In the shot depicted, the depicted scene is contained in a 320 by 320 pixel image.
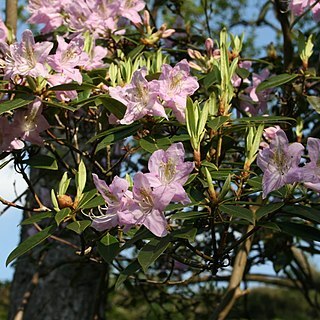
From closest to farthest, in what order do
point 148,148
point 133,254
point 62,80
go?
point 148,148
point 62,80
point 133,254

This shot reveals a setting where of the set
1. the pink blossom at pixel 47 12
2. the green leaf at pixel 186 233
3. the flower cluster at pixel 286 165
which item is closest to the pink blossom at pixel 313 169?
Answer: the flower cluster at pixel 286 165

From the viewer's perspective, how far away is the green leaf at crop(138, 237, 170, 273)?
1416 mm

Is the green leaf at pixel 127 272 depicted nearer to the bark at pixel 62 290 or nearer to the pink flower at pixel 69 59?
the pink flower at pixel 69 59

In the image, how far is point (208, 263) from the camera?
1.66 meters

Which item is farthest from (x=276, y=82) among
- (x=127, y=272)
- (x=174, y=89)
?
(x=127, y=272)

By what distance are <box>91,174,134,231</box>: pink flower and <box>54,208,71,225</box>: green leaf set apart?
0.20ft

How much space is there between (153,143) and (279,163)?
31 cm

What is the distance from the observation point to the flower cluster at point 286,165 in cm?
143

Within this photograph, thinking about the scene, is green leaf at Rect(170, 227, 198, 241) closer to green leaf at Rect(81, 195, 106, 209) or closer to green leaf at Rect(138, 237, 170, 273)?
green leaf at Rect(138, 237, 170, 273)

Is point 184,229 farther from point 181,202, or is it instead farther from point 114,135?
point 114,135

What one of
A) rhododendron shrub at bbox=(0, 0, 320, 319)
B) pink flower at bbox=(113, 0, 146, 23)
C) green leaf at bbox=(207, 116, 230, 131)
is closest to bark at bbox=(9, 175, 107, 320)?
rhododendron shrub at bbox=(0, 0, 320, 319)

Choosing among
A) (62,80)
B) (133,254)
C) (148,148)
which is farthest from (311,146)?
(133,254)

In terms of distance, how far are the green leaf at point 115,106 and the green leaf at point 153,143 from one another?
0.11 m

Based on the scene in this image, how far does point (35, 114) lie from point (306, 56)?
32.1 inches
